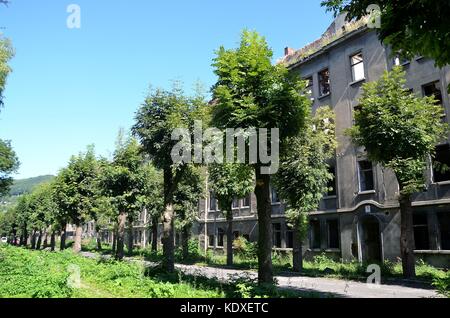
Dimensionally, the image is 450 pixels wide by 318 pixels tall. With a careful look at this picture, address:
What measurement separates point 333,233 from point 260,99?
1872cm

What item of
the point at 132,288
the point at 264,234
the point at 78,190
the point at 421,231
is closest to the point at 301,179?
the point at 421,231

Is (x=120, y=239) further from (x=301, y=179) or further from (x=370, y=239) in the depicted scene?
(x=370, y=239)

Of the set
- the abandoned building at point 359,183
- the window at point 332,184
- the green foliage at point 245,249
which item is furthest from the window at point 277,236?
the window at point 332,184

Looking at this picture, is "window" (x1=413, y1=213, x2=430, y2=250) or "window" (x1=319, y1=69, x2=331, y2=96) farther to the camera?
"window" (x1=319, y1=69, x2=331, y2=96)

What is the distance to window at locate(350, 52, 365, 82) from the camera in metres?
28.1

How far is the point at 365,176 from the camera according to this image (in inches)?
1057

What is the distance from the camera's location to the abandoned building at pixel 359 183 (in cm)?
2258

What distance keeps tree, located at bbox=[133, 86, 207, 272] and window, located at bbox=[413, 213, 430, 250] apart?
14034mm

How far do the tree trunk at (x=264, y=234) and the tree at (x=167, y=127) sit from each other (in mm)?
6322

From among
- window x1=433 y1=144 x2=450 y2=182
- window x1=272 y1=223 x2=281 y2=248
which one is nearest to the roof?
window x1=433 y1=144 x2=450 y2=182

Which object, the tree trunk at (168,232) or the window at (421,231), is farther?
the window at (421,231)

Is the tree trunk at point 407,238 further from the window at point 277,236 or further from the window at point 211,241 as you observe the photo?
the window at point 211,241

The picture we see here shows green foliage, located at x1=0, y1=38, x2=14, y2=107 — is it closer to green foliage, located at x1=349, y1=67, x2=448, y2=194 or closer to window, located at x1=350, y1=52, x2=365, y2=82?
green foliage, located at x1=349, y1=67, x2=448, y2=194

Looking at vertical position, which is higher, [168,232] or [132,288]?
[168,232]
